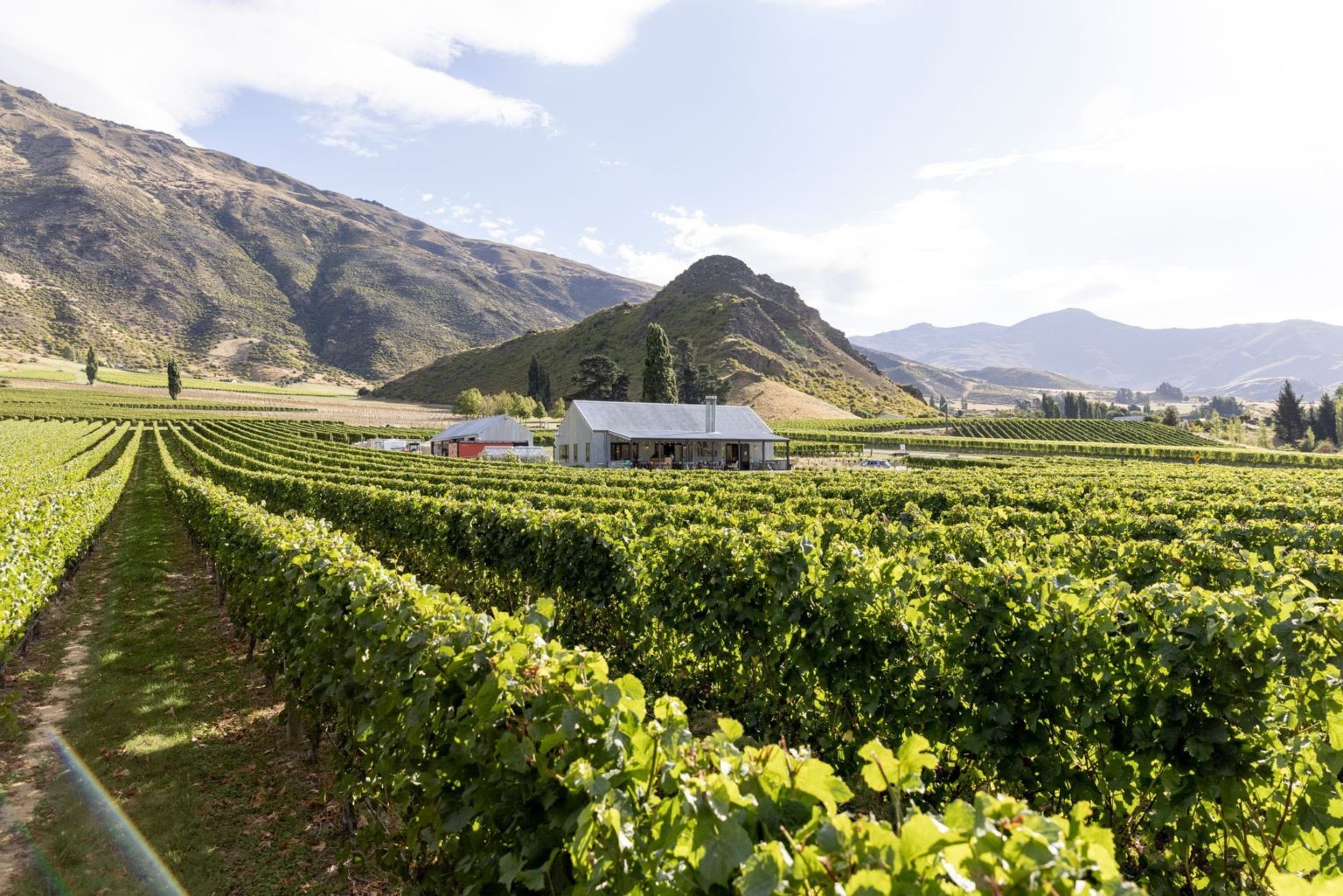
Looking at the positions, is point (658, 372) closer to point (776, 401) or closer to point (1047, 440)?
point (776, 401)

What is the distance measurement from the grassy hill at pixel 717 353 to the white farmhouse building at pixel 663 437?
62.6 m

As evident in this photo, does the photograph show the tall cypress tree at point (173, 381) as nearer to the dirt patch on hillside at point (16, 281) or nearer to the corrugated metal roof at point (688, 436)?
the dirt patch on hillside at point (16, 281)

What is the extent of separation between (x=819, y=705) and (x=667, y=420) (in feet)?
158

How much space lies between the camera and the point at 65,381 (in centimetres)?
12538

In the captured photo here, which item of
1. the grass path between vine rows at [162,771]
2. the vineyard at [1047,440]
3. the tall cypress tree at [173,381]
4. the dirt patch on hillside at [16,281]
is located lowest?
the grass path between vine rows at [162,771]

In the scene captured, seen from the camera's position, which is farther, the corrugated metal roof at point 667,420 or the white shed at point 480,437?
the white shed at point 480,437

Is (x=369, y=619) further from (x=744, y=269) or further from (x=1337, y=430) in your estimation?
(x=744, y=269)

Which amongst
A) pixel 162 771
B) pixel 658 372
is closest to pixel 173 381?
pixel 658 372

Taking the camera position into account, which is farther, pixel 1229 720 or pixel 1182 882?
pixel 1182 882

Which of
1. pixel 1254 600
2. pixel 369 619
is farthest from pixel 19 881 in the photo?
pixel 1254 600

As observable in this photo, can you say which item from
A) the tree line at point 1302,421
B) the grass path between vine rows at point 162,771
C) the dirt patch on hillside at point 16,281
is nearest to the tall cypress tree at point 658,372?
the grass path between vine rows at point 162,771

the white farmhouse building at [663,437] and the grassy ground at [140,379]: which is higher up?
the grassy ground at [140,379]

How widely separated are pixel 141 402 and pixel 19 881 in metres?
136

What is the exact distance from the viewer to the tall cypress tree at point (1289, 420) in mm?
112750
